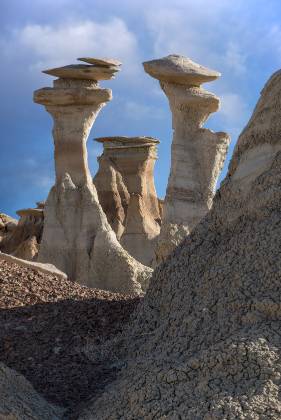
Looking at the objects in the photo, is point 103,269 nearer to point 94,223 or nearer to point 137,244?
point 94,223

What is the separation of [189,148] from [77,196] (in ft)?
7.05

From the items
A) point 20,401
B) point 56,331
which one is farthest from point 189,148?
point 20,401

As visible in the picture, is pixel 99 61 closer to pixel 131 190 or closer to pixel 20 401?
pixel 131 190

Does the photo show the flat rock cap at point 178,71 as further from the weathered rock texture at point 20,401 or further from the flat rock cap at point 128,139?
the weathered rock texture at point 20,401

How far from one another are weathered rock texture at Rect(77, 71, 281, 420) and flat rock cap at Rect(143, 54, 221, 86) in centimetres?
919

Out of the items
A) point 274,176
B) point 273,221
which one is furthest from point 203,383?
point 274,176

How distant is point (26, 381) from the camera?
5.61m

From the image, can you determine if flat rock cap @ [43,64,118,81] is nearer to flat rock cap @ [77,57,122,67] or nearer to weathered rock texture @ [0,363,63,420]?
flat rock cap @ [77,57,122,67]

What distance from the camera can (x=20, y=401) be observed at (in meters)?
5.23

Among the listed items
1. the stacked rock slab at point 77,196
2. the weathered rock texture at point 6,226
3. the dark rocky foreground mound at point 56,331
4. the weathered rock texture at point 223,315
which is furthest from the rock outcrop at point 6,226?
the weathered rock texture at point 223,315

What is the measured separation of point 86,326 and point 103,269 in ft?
28.0

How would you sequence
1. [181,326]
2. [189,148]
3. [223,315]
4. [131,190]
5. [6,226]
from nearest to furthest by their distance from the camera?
[223,315] < [181,326] < [189,148] < [131,190] < [6,226]

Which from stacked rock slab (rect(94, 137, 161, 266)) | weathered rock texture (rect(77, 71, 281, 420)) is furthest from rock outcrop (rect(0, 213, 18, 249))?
weathered rock texture (rect(77, 71, 281, 420))

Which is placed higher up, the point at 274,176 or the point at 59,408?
the point at 274,176
